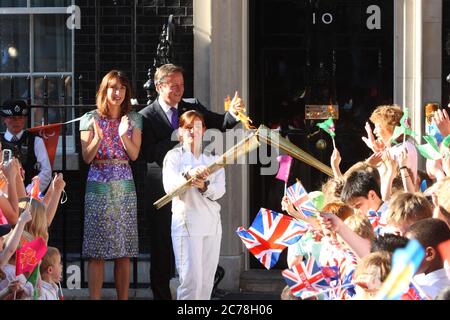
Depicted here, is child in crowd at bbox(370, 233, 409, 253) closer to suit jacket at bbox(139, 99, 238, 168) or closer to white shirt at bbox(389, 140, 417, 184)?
white shirt at bbox(389, 140, 417, 184)

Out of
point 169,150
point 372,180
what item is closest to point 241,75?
point 169,150

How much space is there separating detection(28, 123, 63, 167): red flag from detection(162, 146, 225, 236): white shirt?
1217mm

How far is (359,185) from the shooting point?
24.6 feet

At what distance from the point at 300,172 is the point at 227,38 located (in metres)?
1.38

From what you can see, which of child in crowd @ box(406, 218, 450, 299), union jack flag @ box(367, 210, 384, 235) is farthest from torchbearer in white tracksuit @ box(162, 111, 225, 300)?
child in crowd @ box(406, 218, 450, 299)

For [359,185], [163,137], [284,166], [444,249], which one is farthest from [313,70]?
[444,249]

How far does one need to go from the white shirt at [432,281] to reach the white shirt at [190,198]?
294 cm

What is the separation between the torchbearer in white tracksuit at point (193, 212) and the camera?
8312 millimetres

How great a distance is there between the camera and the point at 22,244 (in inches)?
265

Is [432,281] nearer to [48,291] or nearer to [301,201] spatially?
[301,201]

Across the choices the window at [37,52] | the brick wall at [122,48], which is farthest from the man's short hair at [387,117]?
the window at [37,52]

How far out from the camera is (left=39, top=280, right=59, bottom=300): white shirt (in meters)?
6.43

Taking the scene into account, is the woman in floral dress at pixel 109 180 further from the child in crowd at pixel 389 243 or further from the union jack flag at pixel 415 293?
the union jack flag at pixel 415 293

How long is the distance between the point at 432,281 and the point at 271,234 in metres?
1.67
